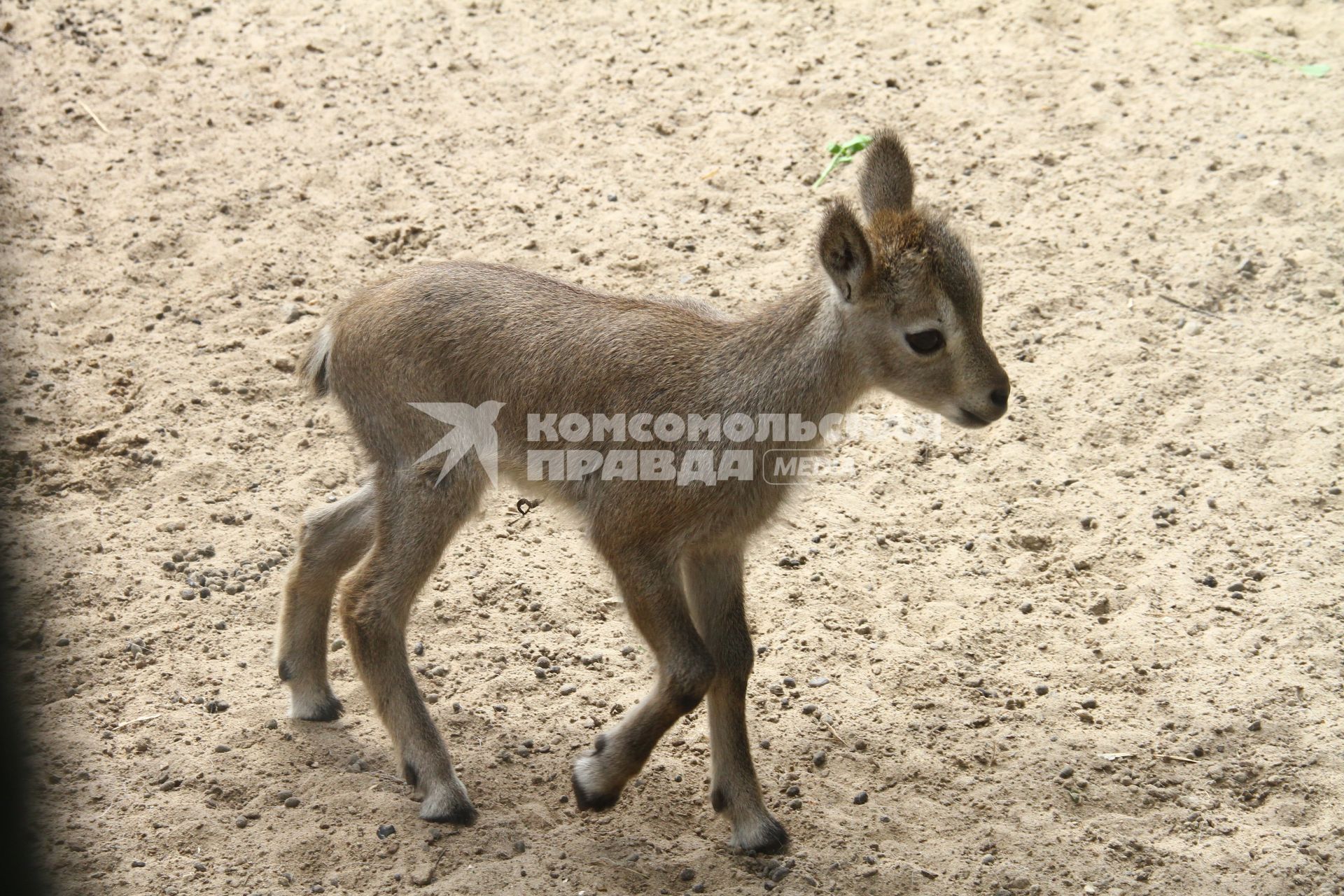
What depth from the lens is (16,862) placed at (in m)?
3.31

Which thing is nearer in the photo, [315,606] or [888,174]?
[888,174]

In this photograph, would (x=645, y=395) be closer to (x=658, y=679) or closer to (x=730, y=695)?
(x=658, y=679)

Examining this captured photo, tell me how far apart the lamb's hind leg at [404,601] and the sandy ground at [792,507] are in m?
0.22

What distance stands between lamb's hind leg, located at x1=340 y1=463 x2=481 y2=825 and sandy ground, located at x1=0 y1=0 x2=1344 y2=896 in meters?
0.22

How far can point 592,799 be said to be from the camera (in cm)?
500

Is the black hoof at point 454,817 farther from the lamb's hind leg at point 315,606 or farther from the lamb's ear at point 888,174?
the lamb's ear at point 888,174

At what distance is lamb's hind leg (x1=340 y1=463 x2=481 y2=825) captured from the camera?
5.20 m

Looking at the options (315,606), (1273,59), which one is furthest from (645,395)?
(1273,59)

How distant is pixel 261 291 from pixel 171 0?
11.4 feet

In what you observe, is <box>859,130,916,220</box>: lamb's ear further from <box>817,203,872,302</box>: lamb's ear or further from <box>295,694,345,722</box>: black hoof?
<box>295,694,345,722</box>: black hoof

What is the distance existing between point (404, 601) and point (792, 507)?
1543mm

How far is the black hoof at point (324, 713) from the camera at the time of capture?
222 inches

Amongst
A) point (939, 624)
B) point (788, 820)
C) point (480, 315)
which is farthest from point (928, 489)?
point (480, 315)

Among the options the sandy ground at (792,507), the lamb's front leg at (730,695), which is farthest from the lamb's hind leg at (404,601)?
the lamb's front leg at (730,695)
